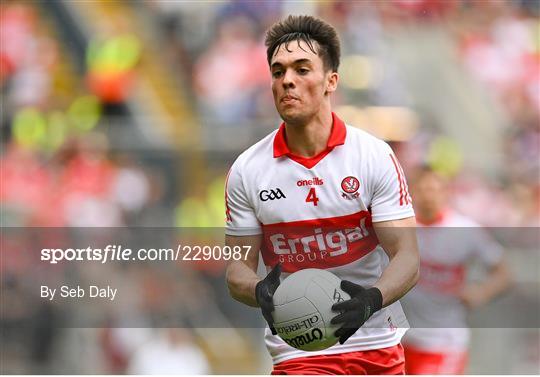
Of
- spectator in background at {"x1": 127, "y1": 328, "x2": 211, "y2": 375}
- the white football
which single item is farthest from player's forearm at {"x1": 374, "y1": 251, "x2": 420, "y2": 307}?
spectator in background at {"x1": 127, "y1": 328, "x2": 211, "y2": 375}

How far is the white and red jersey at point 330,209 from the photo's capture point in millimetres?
4773

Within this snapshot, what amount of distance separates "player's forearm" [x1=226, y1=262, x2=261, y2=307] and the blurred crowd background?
3.51 metres

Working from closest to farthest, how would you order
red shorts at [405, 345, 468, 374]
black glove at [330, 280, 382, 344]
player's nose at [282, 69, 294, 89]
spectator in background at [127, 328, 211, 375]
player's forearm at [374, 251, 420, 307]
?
black glove at [330, 280, 382, 344]
player's forearm at [374, 251, 420, 307]
player's nose at [282, 69, 294, 89]
red shorts at [405, 345, 468, 374]
spectator in background at [127, 328, 211, 375]

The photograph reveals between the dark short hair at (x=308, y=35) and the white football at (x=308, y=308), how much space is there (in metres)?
0.93

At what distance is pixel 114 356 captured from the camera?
8703 mm

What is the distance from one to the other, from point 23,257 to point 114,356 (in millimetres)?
999

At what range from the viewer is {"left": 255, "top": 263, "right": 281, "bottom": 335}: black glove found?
455 cm

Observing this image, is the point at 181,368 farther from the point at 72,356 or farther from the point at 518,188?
the point at 518,188

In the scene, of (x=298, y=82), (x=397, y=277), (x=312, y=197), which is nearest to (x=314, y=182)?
(x=312, y=197)

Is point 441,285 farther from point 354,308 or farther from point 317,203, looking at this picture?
point 354,308

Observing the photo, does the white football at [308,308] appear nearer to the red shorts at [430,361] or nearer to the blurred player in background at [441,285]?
the blurred player in background at [441,285]

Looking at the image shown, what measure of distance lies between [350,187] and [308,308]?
0.57 meters

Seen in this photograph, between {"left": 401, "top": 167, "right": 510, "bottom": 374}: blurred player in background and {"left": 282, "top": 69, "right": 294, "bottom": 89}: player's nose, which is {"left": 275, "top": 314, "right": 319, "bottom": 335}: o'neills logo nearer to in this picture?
{"left": 282, "top": 69, "right": 294, "bottom": 89}: player's nose

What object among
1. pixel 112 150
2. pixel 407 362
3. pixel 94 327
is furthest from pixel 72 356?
pixel 407 362
